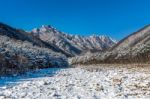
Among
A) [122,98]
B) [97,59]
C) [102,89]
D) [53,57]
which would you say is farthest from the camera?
[97,59]

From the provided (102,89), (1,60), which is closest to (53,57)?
(1,60)

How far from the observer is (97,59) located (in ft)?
375

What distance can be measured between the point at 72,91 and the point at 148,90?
4.85 m

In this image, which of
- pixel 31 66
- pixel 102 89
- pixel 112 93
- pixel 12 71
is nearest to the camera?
pixel 112 93

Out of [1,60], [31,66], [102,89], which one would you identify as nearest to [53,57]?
[31,66]

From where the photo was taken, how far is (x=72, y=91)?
2273 centimetres

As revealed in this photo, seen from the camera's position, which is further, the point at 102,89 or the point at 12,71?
the point at 12,71

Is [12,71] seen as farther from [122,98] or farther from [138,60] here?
[138,60]

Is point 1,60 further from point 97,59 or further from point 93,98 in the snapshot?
point 97,59

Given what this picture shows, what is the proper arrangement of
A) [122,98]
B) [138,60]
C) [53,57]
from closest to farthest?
[122,98]
[53,57]
[138,60]

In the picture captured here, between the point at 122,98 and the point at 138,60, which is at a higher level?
the point at 138,60

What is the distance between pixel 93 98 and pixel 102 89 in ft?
12.2

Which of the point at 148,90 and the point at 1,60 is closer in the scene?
the point at 148,90

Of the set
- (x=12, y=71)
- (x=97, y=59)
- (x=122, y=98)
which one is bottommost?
(x=122, y=98)
